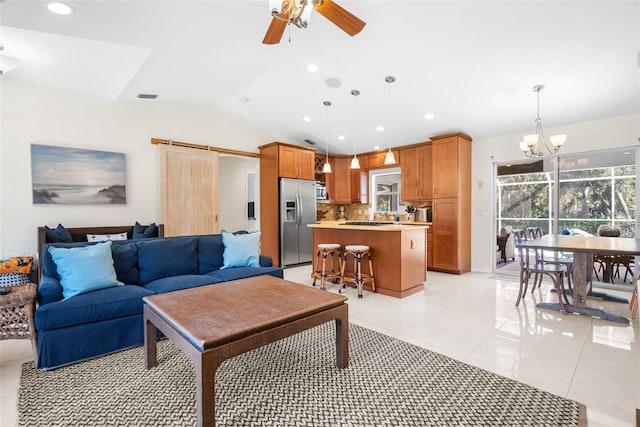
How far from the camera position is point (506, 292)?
14.1 ft

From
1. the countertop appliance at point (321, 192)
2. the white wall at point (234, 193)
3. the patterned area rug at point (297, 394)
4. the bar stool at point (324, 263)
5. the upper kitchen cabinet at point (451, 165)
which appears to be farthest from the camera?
the white wall at point (234, 193)

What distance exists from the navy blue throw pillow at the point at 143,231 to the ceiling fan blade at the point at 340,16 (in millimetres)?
3955

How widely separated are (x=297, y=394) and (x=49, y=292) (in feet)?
6.82

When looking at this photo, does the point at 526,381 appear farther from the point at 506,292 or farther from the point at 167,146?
the point at 167,146

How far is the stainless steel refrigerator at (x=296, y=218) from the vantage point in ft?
20.4

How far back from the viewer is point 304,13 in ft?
6.86

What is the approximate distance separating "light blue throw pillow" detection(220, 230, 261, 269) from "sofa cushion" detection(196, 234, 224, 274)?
0.19 ft

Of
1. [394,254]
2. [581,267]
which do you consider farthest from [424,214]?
[581,267]

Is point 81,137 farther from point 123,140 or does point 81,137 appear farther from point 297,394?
point 297,394

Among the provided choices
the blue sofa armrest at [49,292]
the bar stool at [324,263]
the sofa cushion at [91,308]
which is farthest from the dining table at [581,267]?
the blue sofa armrest at [49,292]

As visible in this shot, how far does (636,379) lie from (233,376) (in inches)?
107

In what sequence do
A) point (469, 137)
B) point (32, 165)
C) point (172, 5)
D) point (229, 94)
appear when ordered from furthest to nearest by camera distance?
point (469, 137) → point (229, 94) → point (32, 165) → point (172, 5)

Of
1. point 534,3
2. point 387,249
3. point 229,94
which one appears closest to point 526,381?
point 387,249

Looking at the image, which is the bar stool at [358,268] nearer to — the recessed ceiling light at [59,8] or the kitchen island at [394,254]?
Answer: the kitchen island at [394,254]
